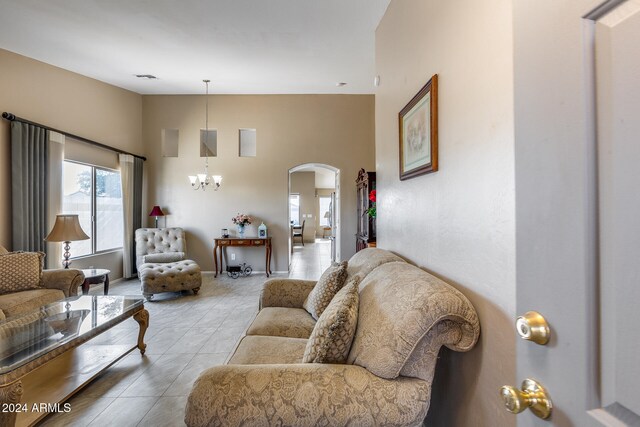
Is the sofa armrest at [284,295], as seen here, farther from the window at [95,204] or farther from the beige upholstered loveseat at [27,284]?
the window at [95,204]

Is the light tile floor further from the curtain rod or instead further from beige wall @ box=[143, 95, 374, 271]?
the curtain rod

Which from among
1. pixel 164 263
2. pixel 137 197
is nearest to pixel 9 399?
pixel 164 263

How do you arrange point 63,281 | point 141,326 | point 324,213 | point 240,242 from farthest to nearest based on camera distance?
point 324,213
point 240,242
point 63,281
point 141,326

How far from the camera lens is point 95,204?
4816 mm

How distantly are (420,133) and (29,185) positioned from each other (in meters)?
4.53

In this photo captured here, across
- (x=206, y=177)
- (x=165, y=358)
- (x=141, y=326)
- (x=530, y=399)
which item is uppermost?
(x=206, y=177)

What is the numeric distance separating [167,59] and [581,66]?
4954 mm

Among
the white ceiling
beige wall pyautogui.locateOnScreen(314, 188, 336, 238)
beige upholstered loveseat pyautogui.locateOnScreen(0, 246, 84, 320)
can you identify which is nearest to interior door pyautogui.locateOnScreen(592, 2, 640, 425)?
the white ceiling

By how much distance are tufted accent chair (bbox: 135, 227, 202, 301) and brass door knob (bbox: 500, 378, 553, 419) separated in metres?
4.38

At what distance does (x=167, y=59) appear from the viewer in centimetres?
419

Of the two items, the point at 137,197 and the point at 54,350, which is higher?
the point at 137,197

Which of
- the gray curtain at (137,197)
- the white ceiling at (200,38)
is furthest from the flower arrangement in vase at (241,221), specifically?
the white ceiling at (200,38)

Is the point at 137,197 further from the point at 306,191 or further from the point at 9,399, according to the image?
the point at 306,191

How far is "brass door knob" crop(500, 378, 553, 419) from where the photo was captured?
525 millimetres
